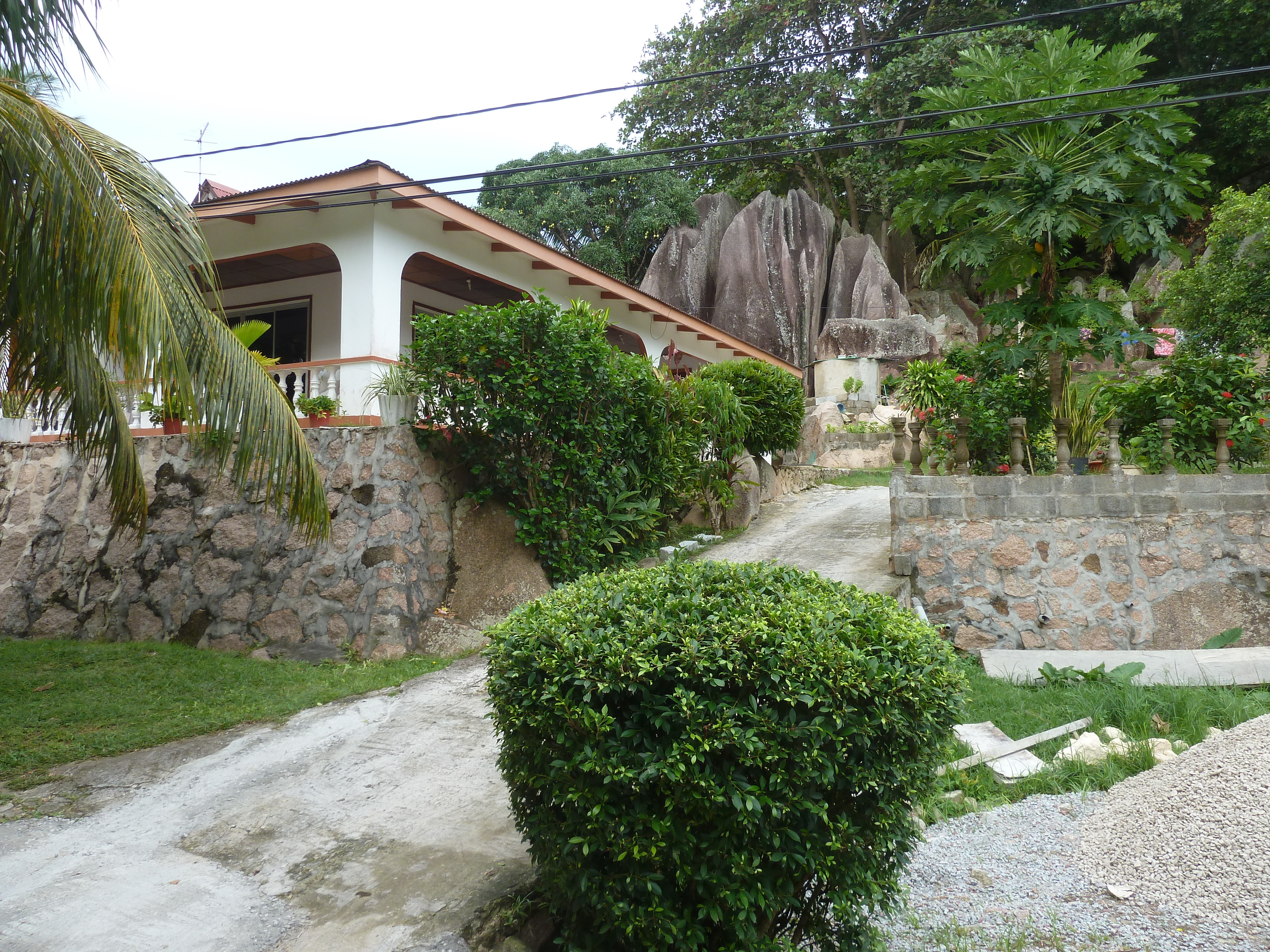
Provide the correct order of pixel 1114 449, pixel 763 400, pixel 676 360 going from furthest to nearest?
pixel 676 360 → pixel 763 400 → pixel 1114 449

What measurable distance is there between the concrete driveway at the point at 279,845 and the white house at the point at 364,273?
4437 mm

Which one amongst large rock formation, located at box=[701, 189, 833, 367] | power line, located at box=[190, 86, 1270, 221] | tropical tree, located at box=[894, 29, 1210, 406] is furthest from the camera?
large rock formation, located at box=[701, 189, 833, 367]

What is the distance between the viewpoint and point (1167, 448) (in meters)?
7.96

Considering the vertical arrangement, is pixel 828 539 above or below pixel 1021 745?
above

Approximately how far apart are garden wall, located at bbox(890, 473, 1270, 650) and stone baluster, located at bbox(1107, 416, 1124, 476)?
8cm

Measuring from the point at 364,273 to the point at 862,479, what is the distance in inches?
383

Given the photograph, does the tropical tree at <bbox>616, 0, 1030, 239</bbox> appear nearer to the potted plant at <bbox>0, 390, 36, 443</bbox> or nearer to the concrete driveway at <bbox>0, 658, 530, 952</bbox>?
the potted plant at <bbox>0, 390, 36, 443</bbox>

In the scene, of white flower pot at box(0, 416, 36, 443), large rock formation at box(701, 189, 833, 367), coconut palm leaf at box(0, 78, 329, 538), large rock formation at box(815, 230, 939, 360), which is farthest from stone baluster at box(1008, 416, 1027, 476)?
large rock formation at box(701, 189, 833, 367)

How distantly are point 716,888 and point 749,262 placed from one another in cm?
2553

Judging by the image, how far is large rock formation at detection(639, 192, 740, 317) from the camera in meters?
26.5

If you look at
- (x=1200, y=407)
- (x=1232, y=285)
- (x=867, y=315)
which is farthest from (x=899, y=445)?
(x=867, y=315)

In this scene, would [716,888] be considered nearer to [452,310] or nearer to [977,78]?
[977,78]

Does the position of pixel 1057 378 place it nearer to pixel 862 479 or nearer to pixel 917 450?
pixel 917 450

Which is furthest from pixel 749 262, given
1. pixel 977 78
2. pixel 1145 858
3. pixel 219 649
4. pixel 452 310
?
pixel 1145 858
